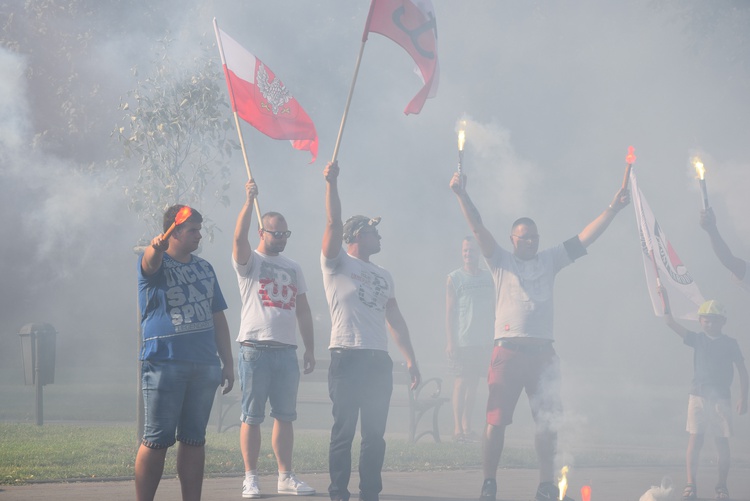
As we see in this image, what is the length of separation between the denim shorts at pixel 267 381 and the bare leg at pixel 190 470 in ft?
4.91

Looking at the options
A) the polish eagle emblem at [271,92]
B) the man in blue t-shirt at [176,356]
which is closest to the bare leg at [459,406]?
the polish eagle emblem at [271,92]

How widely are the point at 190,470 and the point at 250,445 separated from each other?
5.07 feet

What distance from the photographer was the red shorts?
7.13 meters

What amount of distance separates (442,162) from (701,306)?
15.4 m

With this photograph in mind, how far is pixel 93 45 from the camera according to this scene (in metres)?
20.0

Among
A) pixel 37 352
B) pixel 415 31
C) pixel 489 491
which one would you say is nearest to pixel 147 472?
pixel 489 491

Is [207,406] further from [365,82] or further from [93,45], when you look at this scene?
[365,82]

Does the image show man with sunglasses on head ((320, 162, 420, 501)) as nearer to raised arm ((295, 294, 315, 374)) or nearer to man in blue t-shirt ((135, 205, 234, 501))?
raised arm ((295, 294, 315, 374))

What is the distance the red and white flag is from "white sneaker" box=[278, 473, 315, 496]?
3.32 metres

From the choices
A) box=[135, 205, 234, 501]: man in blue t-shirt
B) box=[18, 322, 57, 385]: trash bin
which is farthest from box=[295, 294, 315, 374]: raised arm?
box=[18, 322, 57, 385]: trash bin

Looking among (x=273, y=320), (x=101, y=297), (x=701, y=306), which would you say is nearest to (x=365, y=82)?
(x=101, y=297)

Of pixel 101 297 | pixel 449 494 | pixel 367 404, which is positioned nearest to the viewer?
pixel 367 404

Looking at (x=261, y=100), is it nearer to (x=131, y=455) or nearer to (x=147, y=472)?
(x=131, y=455)

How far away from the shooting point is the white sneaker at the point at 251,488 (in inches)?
263
